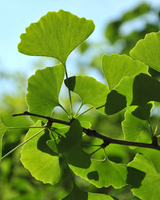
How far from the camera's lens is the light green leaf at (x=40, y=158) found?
0.46 meters

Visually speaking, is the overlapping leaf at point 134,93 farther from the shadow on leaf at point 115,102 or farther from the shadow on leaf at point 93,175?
the shadow on leaf at point 93,175

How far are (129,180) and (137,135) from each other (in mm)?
103

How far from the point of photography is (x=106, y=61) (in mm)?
448

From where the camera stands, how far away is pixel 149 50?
1.32 ft

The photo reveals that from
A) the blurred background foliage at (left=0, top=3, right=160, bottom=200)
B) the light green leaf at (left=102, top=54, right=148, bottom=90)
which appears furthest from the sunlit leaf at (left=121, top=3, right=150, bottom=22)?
the light green leaf at (left=102, top=54, right=148, bottom=90)

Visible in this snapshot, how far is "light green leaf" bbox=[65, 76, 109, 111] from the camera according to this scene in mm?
434

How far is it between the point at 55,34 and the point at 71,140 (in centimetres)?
20

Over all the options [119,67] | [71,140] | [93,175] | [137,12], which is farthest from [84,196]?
[137,12]

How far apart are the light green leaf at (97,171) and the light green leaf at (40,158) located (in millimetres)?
44

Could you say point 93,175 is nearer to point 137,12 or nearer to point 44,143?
point 44,143

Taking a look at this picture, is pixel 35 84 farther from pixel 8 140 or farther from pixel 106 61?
pixel 8 140

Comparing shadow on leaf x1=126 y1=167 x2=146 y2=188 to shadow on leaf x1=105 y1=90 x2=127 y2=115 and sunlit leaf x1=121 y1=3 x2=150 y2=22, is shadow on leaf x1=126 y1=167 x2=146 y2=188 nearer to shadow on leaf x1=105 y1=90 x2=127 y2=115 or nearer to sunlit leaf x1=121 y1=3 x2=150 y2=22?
shadow on leaf x1=105 y1=90 x2=127 y2=115

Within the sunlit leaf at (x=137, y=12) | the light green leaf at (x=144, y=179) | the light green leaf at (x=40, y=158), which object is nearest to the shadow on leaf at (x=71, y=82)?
the light green leaf at (x=40, y=158)

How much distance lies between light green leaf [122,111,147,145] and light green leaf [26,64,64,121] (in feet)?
0.55
